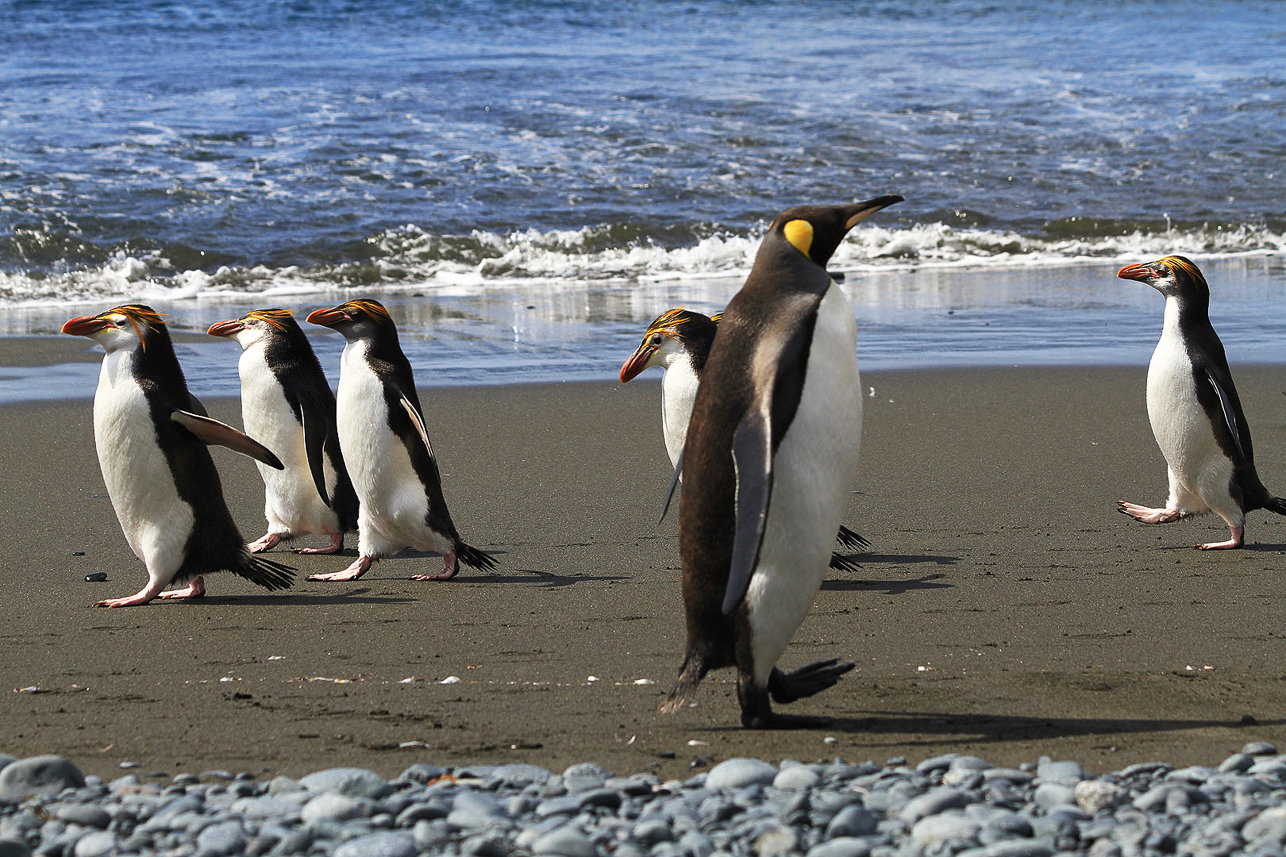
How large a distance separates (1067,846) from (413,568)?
330 cm

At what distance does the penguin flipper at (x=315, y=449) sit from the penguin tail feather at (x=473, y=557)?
680mm

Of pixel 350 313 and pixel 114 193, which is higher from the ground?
pixel 114 193

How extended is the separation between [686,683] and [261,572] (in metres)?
2.02

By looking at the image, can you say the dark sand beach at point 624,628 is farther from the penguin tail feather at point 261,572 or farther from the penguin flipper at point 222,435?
the penguin flipper at point 222,435

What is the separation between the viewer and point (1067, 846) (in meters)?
2.41

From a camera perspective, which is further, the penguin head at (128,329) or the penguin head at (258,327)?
the penguin head at (258,327)

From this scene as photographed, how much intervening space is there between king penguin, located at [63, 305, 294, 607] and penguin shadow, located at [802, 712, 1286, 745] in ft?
7.55

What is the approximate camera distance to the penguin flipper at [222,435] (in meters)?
4.61

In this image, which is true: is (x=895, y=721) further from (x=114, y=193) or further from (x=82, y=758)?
(x=114, y=193)

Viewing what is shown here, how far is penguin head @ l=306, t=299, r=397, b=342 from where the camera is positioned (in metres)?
5.20

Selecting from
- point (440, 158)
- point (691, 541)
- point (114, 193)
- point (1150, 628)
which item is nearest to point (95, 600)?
point (691, 541)

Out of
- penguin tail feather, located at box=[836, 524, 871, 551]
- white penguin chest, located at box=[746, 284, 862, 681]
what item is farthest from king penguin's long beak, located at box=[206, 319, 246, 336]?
white penguin chest, located at box=[746, 284, 862, 681]

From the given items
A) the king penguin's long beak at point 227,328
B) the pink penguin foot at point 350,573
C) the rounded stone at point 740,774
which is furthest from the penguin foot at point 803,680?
the king penguin's long beak at point 227,328

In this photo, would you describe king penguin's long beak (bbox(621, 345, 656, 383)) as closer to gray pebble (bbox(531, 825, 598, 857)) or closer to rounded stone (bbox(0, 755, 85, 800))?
rounded stone (bbox(0, 755, 85, 800))
